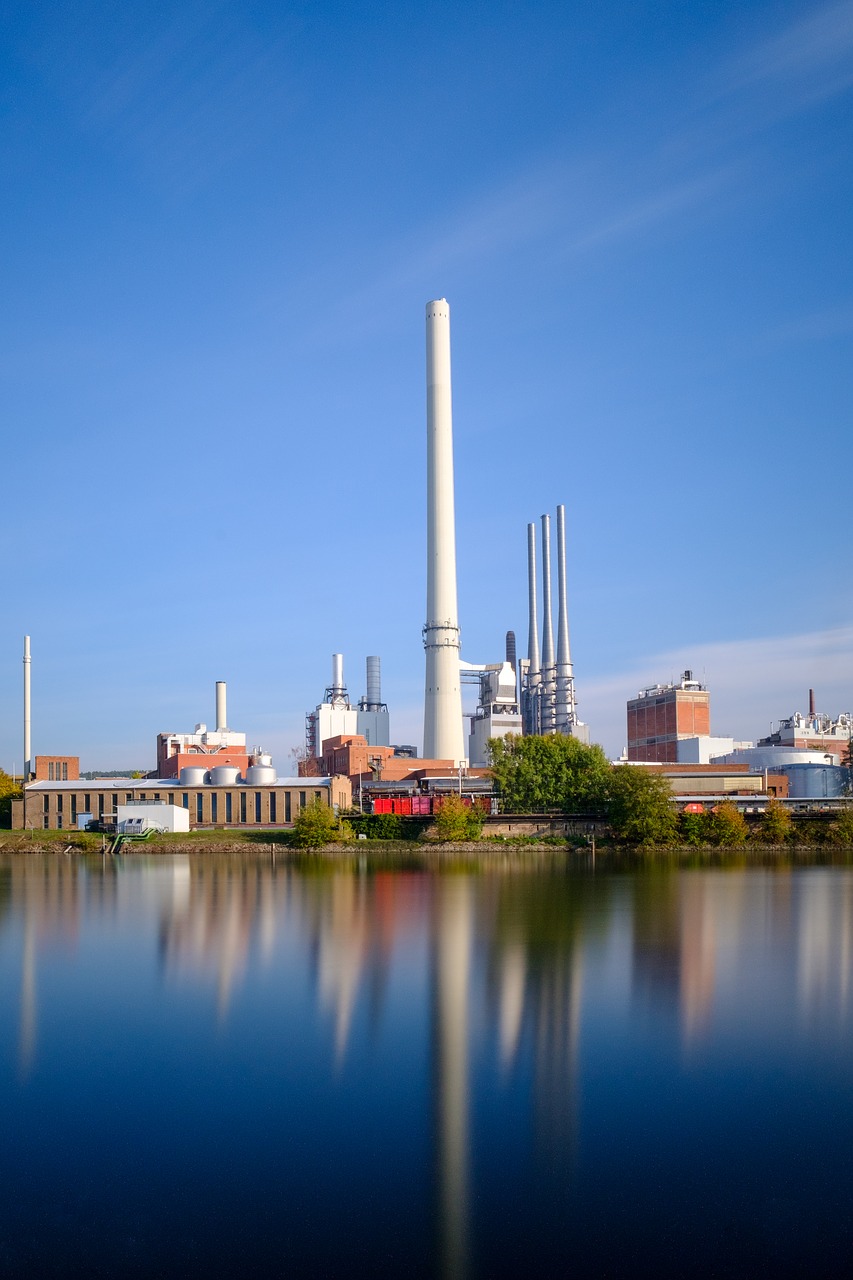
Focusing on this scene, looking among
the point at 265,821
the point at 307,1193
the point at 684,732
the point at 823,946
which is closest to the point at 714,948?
the point at 823,946

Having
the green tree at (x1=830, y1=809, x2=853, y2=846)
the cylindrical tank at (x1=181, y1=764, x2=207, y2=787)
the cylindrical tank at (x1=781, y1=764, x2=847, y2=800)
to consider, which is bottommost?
the green tree at (x1=830, y1=809, x2=853, y2=846)

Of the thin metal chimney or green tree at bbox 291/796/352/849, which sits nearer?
green tree at bbox 291/796/352/849

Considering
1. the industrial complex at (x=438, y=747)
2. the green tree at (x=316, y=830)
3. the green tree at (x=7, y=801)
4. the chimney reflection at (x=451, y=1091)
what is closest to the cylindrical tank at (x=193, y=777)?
the industrial complex at (x=438, y=747)

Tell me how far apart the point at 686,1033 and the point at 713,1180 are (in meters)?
5.48

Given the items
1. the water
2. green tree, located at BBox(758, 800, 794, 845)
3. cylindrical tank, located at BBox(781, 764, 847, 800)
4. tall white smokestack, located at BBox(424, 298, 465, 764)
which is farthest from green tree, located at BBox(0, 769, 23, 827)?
cylindrical tank, located at BBox(781, 764, 847, 800)

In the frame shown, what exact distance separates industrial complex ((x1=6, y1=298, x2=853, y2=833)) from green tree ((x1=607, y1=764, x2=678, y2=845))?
222 inches

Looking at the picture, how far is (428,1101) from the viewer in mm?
11969

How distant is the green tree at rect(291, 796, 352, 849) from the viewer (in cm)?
5806

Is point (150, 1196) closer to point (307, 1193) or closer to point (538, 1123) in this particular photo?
point (307, 1193)

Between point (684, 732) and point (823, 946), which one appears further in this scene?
point (684, 732)

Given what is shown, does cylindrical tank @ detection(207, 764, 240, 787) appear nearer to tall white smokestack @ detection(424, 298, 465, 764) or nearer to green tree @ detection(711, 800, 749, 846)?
tall white smokestack @ detection(424, 298, 465, 764)

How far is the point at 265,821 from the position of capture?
6762cm

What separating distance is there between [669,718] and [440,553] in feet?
116

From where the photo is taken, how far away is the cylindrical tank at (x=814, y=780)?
3130 inches
